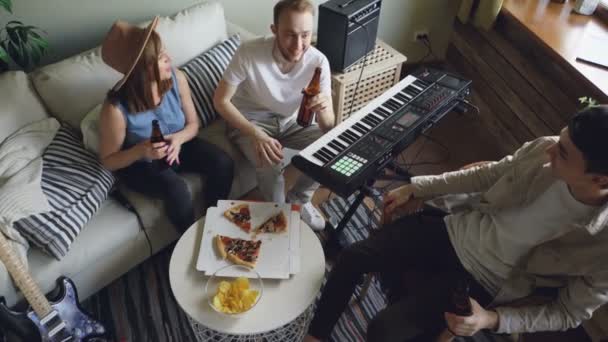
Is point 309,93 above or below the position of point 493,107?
above

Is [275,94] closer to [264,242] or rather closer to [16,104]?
[264,242]

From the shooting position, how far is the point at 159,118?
5.74ft

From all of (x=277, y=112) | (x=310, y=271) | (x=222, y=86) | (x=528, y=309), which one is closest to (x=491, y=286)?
(x=528, y=309)

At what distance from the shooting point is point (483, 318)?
124cm

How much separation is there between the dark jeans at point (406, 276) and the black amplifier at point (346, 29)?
0.97 metres

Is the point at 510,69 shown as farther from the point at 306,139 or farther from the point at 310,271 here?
the point at 310,271

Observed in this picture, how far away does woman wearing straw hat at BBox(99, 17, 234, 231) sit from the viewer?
1537 mm

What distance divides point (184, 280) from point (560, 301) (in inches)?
43.1

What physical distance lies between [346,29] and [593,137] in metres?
1.26

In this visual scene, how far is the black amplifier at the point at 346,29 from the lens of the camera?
206cm

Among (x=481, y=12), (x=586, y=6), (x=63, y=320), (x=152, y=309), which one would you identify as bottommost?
(x=152, y=309)

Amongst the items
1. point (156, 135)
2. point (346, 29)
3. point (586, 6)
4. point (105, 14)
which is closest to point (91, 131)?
point (156, 135)

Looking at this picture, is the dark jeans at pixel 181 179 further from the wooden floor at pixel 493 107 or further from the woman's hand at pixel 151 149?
the wooden floor at pixel 493 107

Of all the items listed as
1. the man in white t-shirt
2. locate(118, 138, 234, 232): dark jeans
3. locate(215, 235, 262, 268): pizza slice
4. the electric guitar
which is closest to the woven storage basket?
the man in white t-shirt
